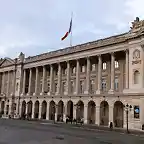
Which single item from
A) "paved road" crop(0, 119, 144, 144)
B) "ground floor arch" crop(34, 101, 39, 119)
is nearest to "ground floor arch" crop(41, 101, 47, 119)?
"ground floor arch" crop(34, 101, 39, 119)

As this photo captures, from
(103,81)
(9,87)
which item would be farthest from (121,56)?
(9,87)

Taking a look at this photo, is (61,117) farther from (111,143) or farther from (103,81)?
(111,143)

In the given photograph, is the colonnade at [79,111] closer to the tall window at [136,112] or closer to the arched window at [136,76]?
the tall window at [136,112]

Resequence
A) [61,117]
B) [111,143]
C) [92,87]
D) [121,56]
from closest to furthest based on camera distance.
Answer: [111,143] → [121,56] → [92,87] → [61,117]

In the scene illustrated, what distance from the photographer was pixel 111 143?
70.7 feet

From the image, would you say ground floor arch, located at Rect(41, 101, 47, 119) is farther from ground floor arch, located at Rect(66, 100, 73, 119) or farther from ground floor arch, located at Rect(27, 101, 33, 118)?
ground floor arch, located at Rect(66, 100, 73, 119)

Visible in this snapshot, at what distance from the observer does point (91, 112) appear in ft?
199

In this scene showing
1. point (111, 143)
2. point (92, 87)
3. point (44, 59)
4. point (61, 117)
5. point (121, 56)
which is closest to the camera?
point (111, 143)

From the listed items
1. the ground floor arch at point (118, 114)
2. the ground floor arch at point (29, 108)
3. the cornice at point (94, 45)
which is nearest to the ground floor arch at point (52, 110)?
the ground floor arch at point (29, 108)

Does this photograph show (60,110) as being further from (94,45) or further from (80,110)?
(94,45)

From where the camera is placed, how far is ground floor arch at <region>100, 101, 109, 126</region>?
56406mm

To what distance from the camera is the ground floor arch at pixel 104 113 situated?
5641 cm

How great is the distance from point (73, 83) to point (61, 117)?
9381 mm

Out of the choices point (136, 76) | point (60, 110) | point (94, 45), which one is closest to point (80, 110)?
point (60, 110)
